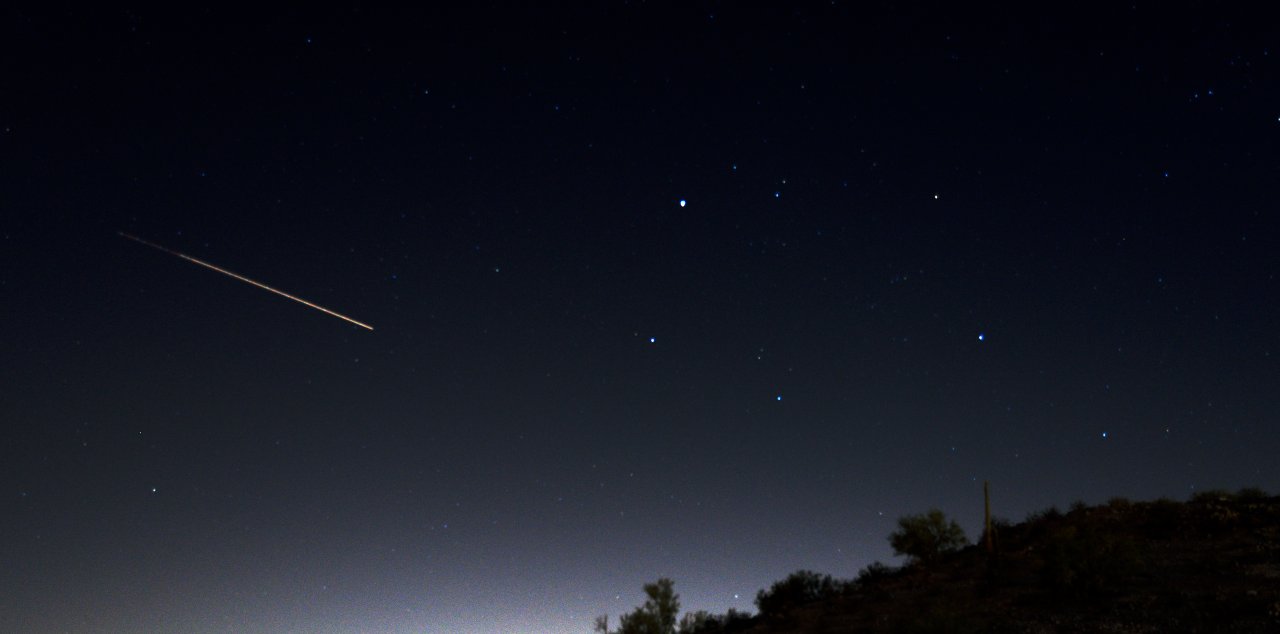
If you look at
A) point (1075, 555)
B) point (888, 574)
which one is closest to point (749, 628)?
point (888, 574)

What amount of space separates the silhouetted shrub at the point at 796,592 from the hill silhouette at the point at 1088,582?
10cm

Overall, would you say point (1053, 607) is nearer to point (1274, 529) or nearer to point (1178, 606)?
point (1178, 606)

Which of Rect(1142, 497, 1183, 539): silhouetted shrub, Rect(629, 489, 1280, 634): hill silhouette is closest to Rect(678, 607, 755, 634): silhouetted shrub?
Rect(629, 489, 1280, 634): hill silhouette

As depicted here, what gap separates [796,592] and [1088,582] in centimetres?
1816

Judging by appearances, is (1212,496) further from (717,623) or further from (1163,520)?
(717,623)

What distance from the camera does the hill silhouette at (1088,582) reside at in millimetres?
24797

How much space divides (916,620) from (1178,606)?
723 centimetres

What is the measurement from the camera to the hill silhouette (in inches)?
976

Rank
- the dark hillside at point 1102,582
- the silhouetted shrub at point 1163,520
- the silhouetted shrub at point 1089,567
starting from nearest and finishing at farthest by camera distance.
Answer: the dark hillside at point 1102,582, the silhouetted shrub at point 1089,567, the silhouetted shrub at point 1163,520

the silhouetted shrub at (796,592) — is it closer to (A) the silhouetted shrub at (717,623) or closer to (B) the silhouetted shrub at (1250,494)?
(A) the silhouetted shrub at (717,623)

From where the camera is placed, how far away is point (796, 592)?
145 feet

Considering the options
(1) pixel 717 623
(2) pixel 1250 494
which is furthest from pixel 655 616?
(2) pixel 1250 494

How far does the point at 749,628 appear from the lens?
132 feet

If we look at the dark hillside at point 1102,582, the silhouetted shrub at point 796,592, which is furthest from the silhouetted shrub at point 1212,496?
the silhouetted shrub at point 796,592
